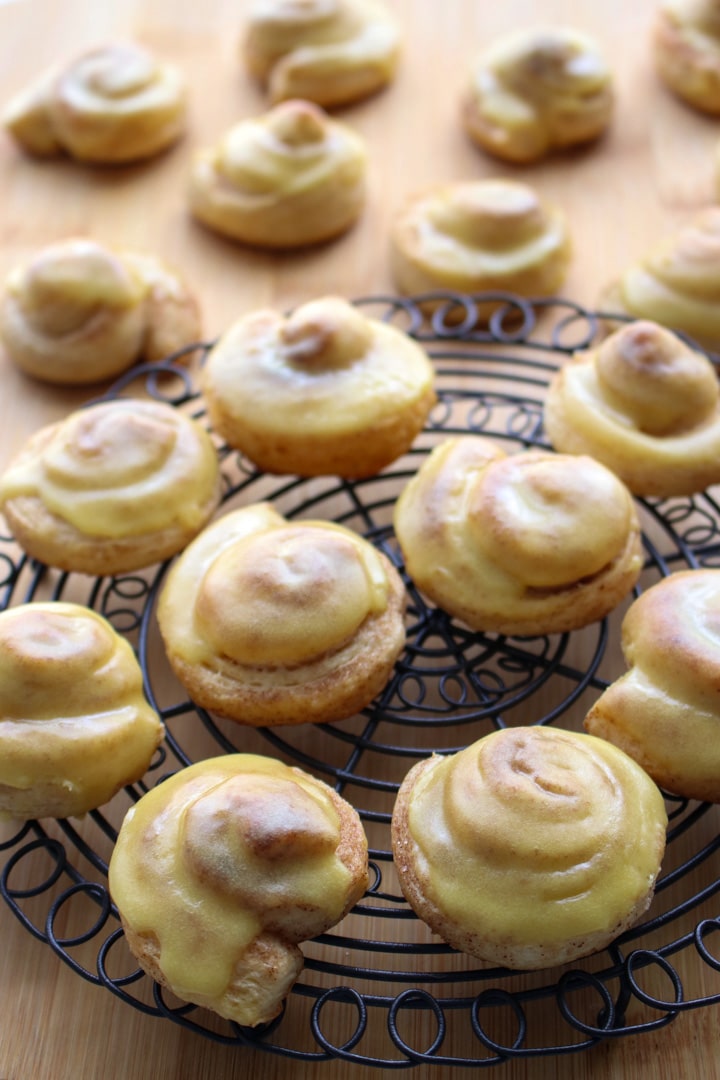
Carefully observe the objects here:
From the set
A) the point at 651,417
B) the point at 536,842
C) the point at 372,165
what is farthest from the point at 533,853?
the point at 372,165

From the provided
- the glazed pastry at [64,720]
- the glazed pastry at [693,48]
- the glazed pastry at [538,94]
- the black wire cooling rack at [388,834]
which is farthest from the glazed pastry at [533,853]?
the glazed pastry at [693,48]

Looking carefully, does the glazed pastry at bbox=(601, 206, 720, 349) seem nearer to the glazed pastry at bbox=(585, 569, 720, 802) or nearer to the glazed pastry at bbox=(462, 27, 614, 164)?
the glazed pastry at bbox=(462, 27, 614, 164)

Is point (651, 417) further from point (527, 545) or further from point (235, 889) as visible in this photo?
point (235, 889)

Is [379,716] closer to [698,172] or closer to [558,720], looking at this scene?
[558,720]

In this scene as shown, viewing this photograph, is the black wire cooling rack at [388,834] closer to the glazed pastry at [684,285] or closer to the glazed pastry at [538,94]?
the glazed pastry at [684,285]

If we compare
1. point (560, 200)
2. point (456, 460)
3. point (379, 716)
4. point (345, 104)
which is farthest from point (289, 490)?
point (345, 104)

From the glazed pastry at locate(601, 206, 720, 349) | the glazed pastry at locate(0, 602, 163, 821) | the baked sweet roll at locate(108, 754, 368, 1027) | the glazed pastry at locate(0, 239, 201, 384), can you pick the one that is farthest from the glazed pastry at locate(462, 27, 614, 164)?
the baked sweet roll at locate(108, 754, 368, 1027)
